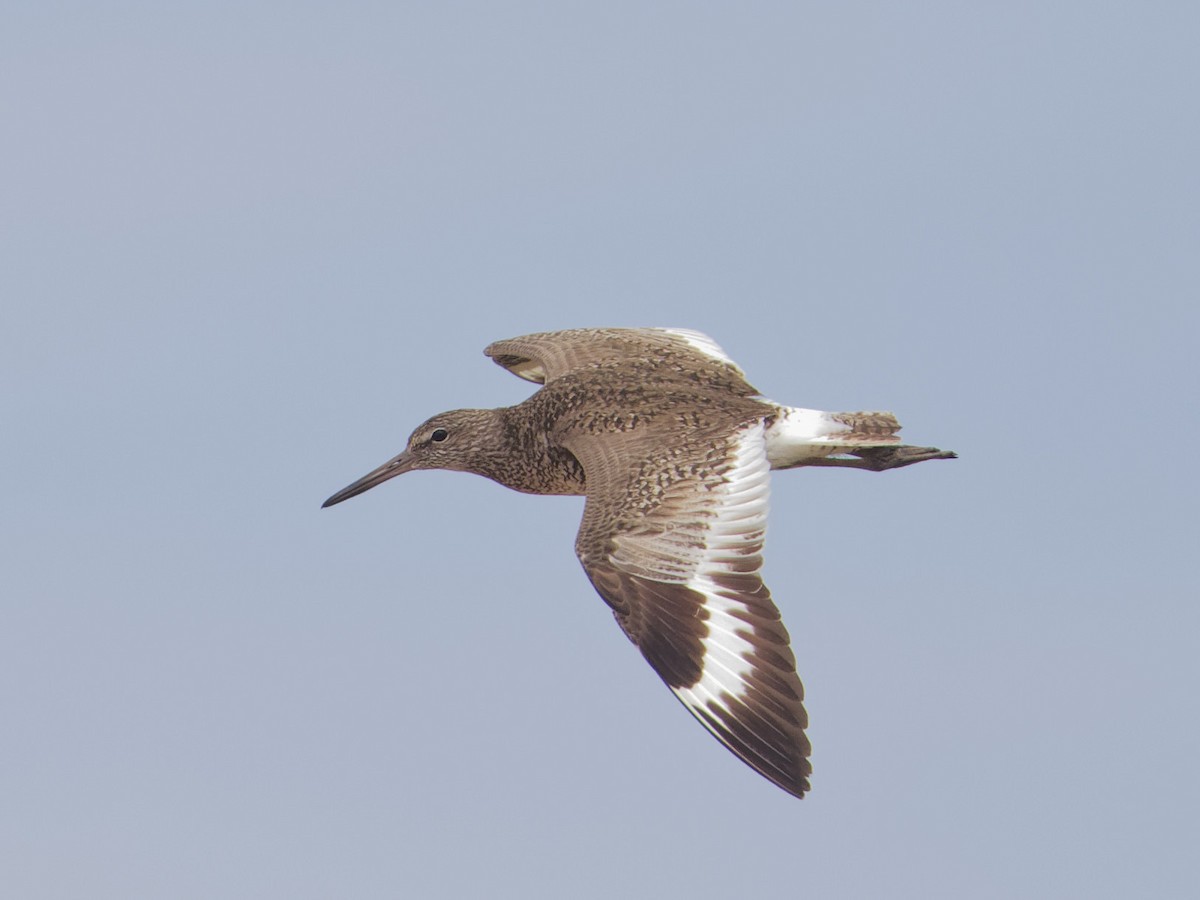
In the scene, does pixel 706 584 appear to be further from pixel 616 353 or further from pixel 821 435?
pixel 616 353

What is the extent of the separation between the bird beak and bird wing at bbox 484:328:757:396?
1.12m

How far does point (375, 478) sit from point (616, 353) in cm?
191

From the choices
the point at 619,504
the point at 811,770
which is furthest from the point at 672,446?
the point at 811,770

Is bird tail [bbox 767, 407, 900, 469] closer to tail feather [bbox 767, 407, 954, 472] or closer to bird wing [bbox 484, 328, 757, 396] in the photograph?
tail feather [bbox 767, 407, 954, 472]

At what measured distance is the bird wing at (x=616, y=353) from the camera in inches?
478

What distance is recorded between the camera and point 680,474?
1023 centimetres

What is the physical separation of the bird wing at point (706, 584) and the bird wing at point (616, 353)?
4.99 ft

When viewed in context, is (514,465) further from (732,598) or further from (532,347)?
(732,598)

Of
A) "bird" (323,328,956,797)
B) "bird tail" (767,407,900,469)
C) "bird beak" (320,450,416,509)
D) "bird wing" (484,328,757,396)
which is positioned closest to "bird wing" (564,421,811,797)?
"bird" (323,328,956,797)

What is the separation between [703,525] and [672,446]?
2.54 feet

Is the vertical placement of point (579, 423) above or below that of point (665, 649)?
above

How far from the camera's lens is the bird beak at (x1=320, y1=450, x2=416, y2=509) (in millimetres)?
13164

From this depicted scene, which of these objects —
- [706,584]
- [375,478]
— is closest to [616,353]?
[375,478]

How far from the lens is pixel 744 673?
927 centimetres
